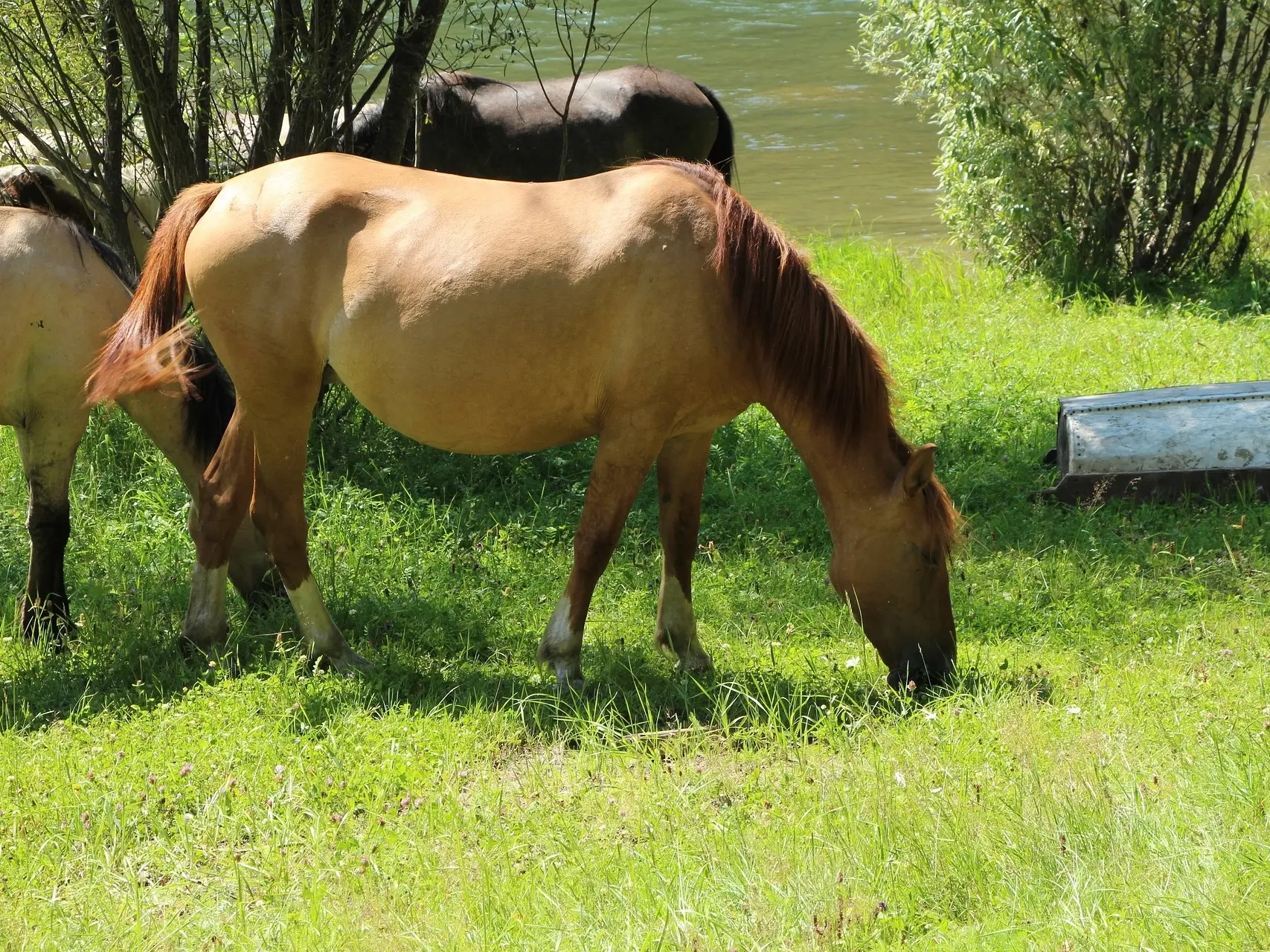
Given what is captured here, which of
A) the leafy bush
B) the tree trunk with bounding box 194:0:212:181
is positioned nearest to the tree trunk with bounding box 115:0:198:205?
the tree trunk with bounding box 194:0:212:181

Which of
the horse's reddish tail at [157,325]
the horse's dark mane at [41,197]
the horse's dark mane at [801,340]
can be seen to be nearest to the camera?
the horse's dark mane at [801,340]

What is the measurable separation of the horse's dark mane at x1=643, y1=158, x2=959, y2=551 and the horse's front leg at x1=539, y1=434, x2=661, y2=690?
1.71 ft

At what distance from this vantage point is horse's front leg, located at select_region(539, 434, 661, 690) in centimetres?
434

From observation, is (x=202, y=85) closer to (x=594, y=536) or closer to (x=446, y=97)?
(x=446, y=97)

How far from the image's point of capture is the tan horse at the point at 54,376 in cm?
477

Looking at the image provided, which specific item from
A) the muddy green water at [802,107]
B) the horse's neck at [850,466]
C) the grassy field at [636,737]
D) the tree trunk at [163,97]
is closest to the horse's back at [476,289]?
the horse's neck at [850,466]

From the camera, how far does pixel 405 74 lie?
642 centimetres

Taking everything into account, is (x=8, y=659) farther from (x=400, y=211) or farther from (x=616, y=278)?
(x=616, y=278)

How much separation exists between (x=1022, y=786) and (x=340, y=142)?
4856mm

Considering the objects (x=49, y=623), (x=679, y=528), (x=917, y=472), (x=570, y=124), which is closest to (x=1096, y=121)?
(x=570, y=124)

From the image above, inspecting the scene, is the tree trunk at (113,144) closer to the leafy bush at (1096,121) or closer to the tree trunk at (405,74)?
the tree trunk at (405,74)

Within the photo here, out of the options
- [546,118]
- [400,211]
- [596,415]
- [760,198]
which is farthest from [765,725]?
[760,198]

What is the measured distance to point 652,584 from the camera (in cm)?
550

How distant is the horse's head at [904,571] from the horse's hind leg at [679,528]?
0.72 meters
